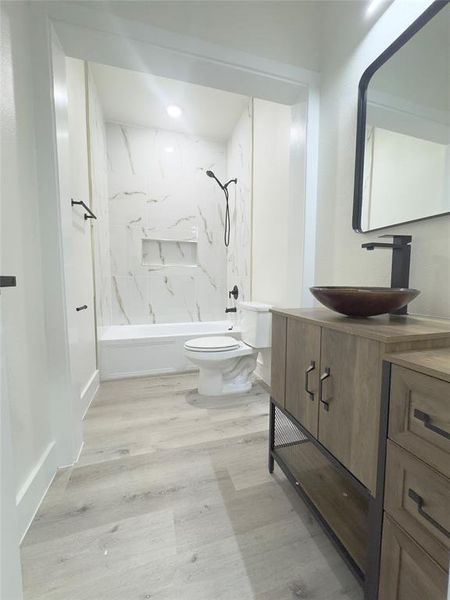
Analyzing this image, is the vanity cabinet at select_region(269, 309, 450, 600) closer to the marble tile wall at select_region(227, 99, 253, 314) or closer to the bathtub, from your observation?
the bathtub

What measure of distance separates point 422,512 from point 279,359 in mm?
720

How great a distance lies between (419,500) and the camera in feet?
1.95

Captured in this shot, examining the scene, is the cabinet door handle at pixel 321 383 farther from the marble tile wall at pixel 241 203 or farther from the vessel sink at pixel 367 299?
the marble tile wall at pixel 241 203

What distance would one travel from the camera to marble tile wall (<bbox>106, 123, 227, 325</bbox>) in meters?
3.19

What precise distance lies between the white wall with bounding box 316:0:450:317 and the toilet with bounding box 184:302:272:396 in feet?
2.34

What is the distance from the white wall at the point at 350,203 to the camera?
103 cm

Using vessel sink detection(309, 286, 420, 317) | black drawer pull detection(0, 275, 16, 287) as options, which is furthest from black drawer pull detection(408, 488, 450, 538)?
black drawer pull detection(0, 275, 16, 287)

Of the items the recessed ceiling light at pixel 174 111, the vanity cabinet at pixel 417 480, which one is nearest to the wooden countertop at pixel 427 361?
the vanity cabinet at pixel 417 480

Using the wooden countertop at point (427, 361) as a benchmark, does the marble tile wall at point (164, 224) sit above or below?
above

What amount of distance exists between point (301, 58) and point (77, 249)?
193cm

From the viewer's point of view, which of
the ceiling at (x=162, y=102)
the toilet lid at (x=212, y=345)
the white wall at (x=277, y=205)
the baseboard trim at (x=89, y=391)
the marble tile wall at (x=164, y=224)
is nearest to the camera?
the white wall at (x=277, y=205)

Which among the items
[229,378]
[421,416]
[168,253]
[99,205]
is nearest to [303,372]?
[421,416]

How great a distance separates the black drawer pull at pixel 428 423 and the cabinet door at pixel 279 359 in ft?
2.07

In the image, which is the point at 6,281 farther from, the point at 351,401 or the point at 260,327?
the point at 260,327
